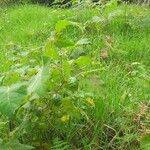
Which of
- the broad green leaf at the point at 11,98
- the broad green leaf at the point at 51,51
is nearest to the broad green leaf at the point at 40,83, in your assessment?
the broad green leaf at the point at 11,98

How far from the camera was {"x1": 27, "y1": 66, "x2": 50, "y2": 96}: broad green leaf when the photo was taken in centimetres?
216

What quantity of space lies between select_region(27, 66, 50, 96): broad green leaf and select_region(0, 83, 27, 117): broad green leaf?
63mm

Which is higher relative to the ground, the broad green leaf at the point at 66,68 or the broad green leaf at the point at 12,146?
the broad green leaf at the point at 66,68

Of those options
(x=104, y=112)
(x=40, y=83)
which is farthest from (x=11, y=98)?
(x=104, y=112)

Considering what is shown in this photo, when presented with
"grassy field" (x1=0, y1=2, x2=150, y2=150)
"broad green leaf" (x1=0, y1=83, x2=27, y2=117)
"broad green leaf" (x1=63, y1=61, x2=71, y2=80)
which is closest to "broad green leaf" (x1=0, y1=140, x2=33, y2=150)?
"grassy field" (x1=0, y1=2, x2=150, y2=150)

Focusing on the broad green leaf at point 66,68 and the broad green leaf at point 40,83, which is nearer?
the broad green leaf at point 40,83

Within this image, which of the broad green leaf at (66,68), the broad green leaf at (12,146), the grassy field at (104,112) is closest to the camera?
the broad green leaf at (12,146)

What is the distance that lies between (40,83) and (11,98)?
0.50ft

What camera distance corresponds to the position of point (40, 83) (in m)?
2.18

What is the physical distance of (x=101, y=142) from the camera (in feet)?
9.04

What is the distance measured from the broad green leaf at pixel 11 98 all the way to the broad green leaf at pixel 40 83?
0.06 metres

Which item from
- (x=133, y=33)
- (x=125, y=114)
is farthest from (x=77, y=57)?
(x=133, y=33)

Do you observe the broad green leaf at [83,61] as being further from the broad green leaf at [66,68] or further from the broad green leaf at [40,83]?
the broad green leaf at [40,83]

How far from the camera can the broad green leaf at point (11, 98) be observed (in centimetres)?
215
